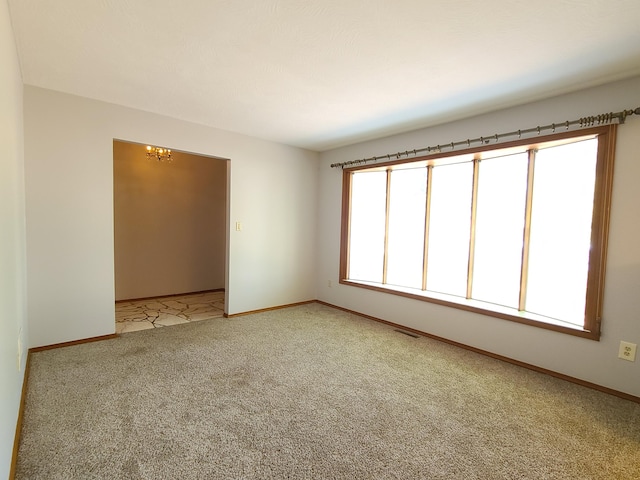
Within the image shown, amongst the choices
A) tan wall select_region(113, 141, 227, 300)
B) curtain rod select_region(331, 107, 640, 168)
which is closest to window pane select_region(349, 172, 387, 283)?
curtain rod select_region(331, 107, 640, 168)

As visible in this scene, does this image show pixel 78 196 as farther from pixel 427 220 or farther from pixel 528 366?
pixel 528 366

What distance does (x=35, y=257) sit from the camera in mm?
2688

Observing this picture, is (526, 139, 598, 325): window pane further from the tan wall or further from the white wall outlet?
the tan wall

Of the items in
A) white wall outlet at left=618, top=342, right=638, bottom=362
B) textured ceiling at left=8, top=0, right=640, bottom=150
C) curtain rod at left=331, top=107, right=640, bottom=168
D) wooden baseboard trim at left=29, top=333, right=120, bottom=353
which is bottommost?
wooden baseboard trim at left=29, top=333, right=120, bottom=353

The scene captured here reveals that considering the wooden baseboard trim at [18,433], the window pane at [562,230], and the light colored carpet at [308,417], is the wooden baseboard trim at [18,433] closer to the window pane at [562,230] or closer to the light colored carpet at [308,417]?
the light colored carpet at [308,417]

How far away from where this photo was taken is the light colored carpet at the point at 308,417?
59.5 inches

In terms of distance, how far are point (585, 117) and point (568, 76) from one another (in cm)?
38

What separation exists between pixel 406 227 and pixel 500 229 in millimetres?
1127

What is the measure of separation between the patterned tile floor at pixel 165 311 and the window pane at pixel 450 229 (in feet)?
9.58

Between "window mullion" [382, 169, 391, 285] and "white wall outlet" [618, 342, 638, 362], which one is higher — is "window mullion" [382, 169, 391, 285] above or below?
above

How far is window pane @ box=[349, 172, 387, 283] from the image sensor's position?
423 cm

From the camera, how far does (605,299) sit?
232 centimetres

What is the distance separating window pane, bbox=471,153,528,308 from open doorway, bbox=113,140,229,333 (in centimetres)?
321

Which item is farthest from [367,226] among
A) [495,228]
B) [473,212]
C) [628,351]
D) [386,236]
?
[628,351]
